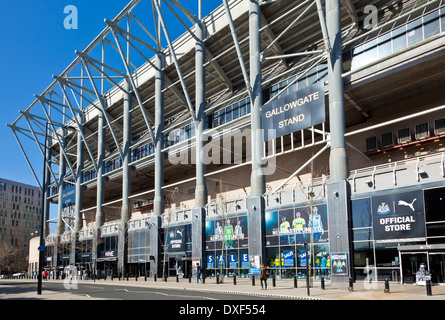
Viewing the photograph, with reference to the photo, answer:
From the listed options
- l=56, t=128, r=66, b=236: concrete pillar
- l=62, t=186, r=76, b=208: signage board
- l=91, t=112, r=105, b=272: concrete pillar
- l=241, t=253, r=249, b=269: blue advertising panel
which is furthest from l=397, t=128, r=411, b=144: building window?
l=56, t=128, r=66, b=236: concrete pillar

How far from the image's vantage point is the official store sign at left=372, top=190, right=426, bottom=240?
26812mm

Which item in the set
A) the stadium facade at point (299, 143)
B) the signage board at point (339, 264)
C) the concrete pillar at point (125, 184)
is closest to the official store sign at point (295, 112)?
the stadium facade at point (299, 143)

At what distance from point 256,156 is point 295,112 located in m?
5.43

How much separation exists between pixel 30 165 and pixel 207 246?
4955 centimetres

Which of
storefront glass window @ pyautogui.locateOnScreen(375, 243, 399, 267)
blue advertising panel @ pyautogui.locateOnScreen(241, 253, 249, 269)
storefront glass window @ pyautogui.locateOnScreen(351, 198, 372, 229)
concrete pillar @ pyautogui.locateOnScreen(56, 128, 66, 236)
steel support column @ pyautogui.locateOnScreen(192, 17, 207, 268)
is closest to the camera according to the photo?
storefront glass window @ pyautogui.locateOnScreen(375, 243, 399, 267)

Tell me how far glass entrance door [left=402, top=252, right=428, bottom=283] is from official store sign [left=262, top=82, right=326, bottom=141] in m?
11.7

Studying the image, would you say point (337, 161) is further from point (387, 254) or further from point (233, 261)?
point (233, 261)

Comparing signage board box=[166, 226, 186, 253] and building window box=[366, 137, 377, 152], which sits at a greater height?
building window box=[366, 137, 377, 152]

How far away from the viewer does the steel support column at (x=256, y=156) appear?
3672 cm

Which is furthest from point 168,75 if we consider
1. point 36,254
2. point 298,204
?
point 36,254

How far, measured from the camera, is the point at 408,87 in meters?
35.0

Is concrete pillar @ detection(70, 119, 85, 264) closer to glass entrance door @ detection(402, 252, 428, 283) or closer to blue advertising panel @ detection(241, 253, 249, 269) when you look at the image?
blue advertising panel @ detection(241, 253, 249, 269)

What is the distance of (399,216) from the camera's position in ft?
90.9

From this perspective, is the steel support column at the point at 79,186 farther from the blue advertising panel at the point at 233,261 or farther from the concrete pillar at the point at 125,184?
the blue advertising panel at the point at 233,261
